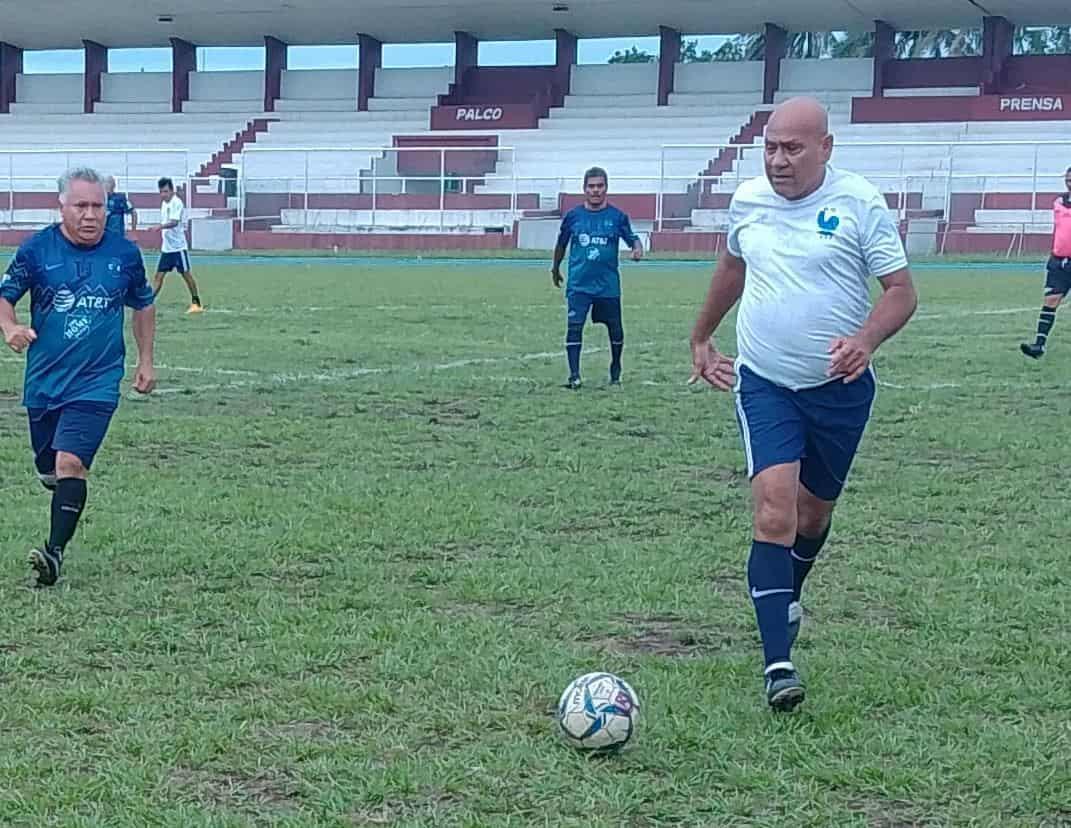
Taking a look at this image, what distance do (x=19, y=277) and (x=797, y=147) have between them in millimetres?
3349

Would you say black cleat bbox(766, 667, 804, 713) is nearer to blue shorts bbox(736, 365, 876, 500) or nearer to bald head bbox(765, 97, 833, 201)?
blue shorts bbox(736, 365, 876, 500)

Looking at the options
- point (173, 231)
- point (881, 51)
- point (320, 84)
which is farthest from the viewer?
point (320, 84)

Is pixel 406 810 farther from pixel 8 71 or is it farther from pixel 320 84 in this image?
pixel 8 71

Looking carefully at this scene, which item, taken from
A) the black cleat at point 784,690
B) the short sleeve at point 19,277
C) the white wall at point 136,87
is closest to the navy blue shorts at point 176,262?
the short sleeve at point 19,277

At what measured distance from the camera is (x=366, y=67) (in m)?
54.9

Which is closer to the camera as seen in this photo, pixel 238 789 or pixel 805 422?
pixel 238 789

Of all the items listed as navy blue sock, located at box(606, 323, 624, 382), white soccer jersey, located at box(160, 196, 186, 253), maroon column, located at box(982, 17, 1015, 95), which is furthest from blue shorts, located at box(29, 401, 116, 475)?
maroon column, located at box(982, 17, 1015, 95)

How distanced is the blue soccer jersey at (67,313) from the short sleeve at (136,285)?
52 mm

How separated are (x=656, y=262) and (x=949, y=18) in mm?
18077

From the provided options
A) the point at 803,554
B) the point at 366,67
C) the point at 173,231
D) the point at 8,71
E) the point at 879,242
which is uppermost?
the point at 366,67

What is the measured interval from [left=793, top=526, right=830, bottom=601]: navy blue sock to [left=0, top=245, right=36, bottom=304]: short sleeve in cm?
330

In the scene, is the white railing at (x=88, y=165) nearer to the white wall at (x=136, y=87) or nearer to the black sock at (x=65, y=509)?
the white wall at (x=136, y=87)

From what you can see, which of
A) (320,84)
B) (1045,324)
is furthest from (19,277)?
(320,84)

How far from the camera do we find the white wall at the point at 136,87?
57875 mm
